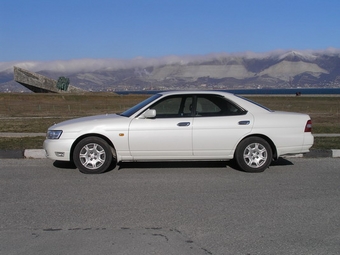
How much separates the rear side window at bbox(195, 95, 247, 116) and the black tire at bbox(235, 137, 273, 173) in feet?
1.95

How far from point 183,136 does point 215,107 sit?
0.89 meters

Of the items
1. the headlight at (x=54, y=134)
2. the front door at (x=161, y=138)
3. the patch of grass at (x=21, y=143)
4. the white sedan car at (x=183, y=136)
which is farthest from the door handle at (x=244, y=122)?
the patch of grass at (x=21, y=143)

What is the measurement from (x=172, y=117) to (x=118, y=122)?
983mm

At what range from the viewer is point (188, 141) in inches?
320

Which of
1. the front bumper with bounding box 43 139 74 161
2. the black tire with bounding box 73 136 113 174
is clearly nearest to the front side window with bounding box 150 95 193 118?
the black tire with bounding box 73 136 113 174

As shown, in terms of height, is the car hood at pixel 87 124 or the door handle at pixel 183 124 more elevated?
the car hood at pixel 87 124

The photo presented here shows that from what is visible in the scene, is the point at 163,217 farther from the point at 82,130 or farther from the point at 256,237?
the point at 82,130

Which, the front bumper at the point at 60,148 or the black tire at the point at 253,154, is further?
the black tire at the point at 253,154

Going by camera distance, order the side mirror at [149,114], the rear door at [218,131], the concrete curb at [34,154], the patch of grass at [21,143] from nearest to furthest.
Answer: the side mirror at [149,114] < the rear door at [218,131] < the concrete curb at [34,154] < the patch of grass at [21,143]

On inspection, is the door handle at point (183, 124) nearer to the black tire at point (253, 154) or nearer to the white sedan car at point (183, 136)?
the white sedan car at point (183, 136)

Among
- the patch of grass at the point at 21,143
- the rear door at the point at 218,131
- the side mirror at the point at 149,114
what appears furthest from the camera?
the patch of grass at the point at 21,143

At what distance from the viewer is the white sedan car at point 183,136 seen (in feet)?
26.6

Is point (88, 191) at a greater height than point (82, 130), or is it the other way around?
point (82, 130)

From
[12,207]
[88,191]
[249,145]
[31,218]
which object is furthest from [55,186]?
[249,145]
